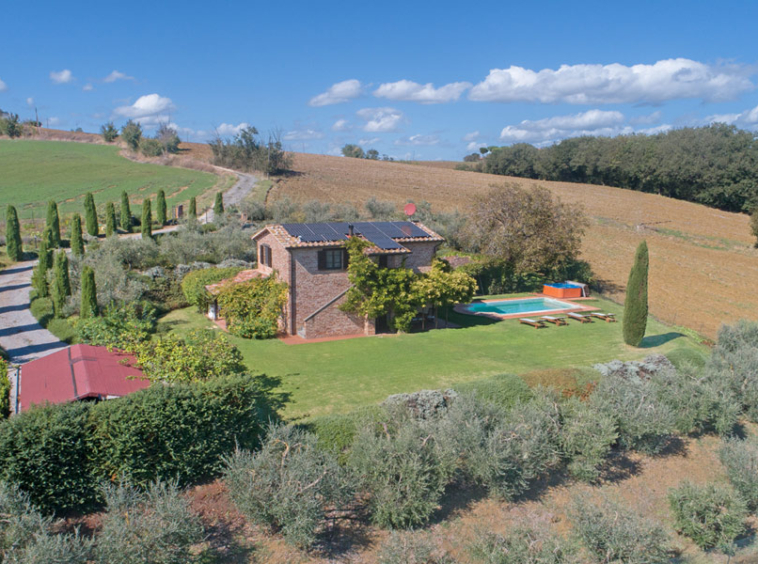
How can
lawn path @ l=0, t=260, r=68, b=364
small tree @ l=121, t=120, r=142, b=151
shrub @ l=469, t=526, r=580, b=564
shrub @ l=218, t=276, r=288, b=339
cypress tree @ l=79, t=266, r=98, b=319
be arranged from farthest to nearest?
small tree @ l=121, t=120, r=142, b=151, shrub @ l=218, t=276, r=288, b=339, cypress tree @ l=79, t=266, r=98, b=319, lawn path @ l=0, t=260, r=68, b=364, shrub @ l=469, t=526, r=580, b=564

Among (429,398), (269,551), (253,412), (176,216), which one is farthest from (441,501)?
(176,216)

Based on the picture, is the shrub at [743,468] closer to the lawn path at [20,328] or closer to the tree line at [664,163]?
the lawn path at [20,328]

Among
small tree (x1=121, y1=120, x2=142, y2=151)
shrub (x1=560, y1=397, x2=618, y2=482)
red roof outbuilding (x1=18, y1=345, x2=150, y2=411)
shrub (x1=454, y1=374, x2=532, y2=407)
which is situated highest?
small tree (x1=121, y1=120, x2=142, y2=151)

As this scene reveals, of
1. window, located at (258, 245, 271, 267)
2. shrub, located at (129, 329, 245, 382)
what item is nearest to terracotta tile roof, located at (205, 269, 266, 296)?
window, located at (258, 245, 271, 267)

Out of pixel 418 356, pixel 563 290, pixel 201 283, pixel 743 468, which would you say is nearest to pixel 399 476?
pixel 418 356

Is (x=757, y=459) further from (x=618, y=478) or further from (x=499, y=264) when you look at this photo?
(x=499, y=264)

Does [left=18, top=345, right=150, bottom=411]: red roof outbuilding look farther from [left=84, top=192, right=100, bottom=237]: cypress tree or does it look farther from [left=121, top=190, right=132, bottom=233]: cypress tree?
[left=121, top=190, right=132, bottom=233]: cypress tree
